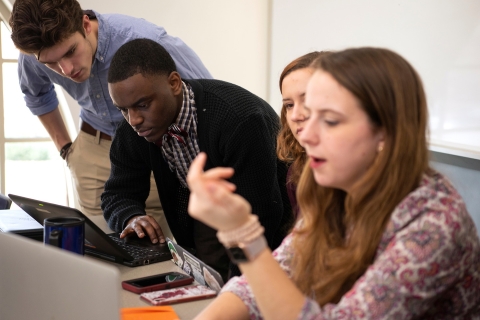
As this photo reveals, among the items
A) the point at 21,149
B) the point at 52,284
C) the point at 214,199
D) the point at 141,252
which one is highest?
the point at 214,199

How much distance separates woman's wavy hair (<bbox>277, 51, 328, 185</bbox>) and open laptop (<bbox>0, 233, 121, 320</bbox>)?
0.96 metres

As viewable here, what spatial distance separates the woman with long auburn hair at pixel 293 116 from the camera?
1716 mm

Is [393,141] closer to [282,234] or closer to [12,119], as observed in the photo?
[282,234]

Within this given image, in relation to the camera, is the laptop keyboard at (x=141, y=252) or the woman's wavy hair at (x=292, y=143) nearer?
the laptop keyboard at (x=141, y=252)

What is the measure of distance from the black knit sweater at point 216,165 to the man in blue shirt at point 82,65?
0.33 metres

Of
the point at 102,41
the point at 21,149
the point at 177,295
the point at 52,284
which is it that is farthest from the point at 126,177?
the point at 21,149

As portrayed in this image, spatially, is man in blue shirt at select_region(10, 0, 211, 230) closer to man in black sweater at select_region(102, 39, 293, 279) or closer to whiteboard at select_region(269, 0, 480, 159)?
man in black sweater at select_region(102, 39, 293, 279)

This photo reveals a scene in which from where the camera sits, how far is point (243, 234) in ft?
3.05

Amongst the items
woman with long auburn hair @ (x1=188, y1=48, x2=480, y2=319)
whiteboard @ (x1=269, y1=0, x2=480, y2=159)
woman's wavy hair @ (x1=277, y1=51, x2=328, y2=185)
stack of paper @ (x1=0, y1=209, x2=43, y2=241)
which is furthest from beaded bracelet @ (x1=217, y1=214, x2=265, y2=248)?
whiteboard @ (x1=269, y1=0, x2=480, y2=159)

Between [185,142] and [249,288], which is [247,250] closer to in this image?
[249,288]

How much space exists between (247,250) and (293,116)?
83cm

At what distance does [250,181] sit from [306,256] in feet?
2.01

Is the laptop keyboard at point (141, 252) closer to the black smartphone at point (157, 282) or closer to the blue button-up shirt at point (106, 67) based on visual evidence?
the black smartphone at point (157, 282)

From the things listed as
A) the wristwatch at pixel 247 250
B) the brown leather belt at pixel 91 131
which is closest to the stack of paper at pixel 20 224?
the brown leather belt at pixel 91 131
